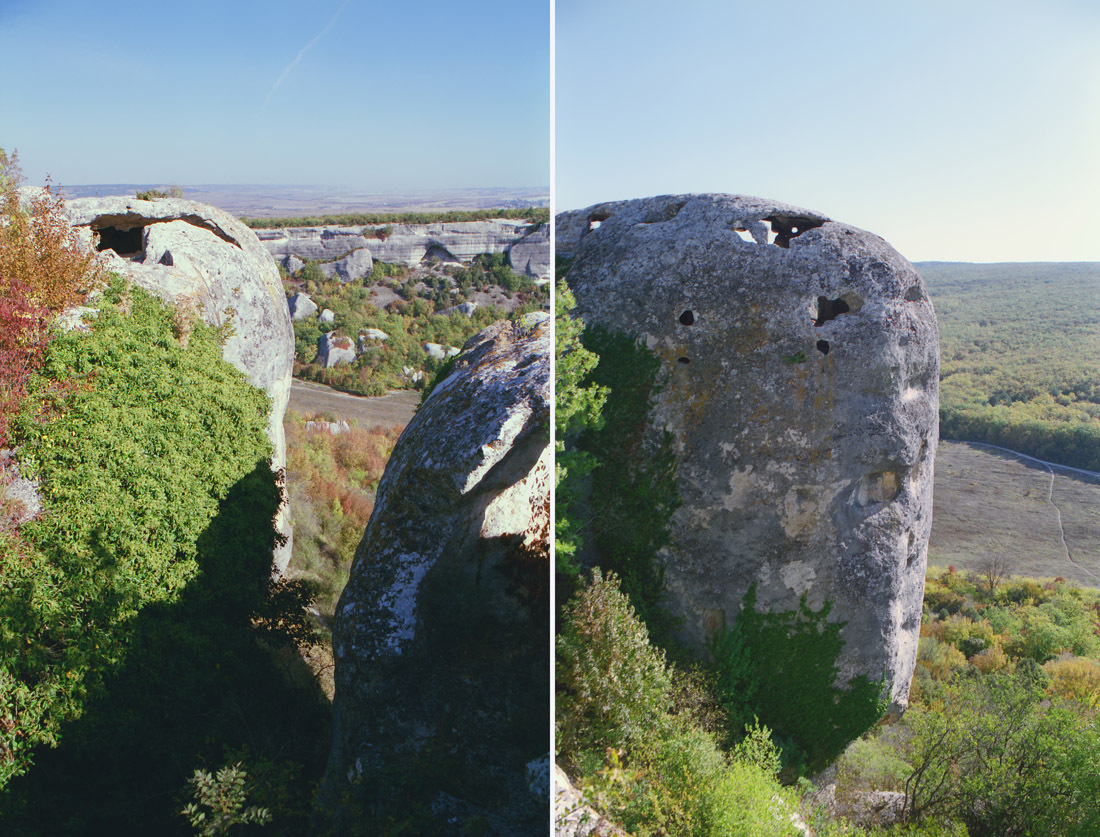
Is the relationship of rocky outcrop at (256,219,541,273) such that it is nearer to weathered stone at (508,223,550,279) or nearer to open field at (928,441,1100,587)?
weathered stone at (508,223,550,279)

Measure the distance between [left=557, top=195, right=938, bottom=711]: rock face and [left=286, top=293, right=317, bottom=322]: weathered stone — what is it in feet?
68.4

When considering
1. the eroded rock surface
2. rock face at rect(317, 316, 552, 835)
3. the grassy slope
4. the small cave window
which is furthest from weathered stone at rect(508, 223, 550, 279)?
rock face at rect(317, 316, 552, 835)

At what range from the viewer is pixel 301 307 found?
87.8 feet

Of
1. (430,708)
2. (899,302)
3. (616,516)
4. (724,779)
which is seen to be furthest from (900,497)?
(430,708)

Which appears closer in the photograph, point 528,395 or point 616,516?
point 528,395

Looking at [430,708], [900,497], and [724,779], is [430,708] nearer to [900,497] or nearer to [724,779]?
[724,779]

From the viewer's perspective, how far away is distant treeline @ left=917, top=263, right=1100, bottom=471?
72.2 feet

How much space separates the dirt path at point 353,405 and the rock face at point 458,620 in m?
16.8

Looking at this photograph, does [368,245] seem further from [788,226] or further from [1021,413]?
[1021,413]

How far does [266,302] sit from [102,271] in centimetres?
299

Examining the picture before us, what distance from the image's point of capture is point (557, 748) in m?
4.54

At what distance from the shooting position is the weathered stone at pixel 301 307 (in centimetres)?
2659

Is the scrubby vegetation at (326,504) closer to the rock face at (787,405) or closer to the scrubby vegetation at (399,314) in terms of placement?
the rock face at (787,405)

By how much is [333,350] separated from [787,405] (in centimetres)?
2115
